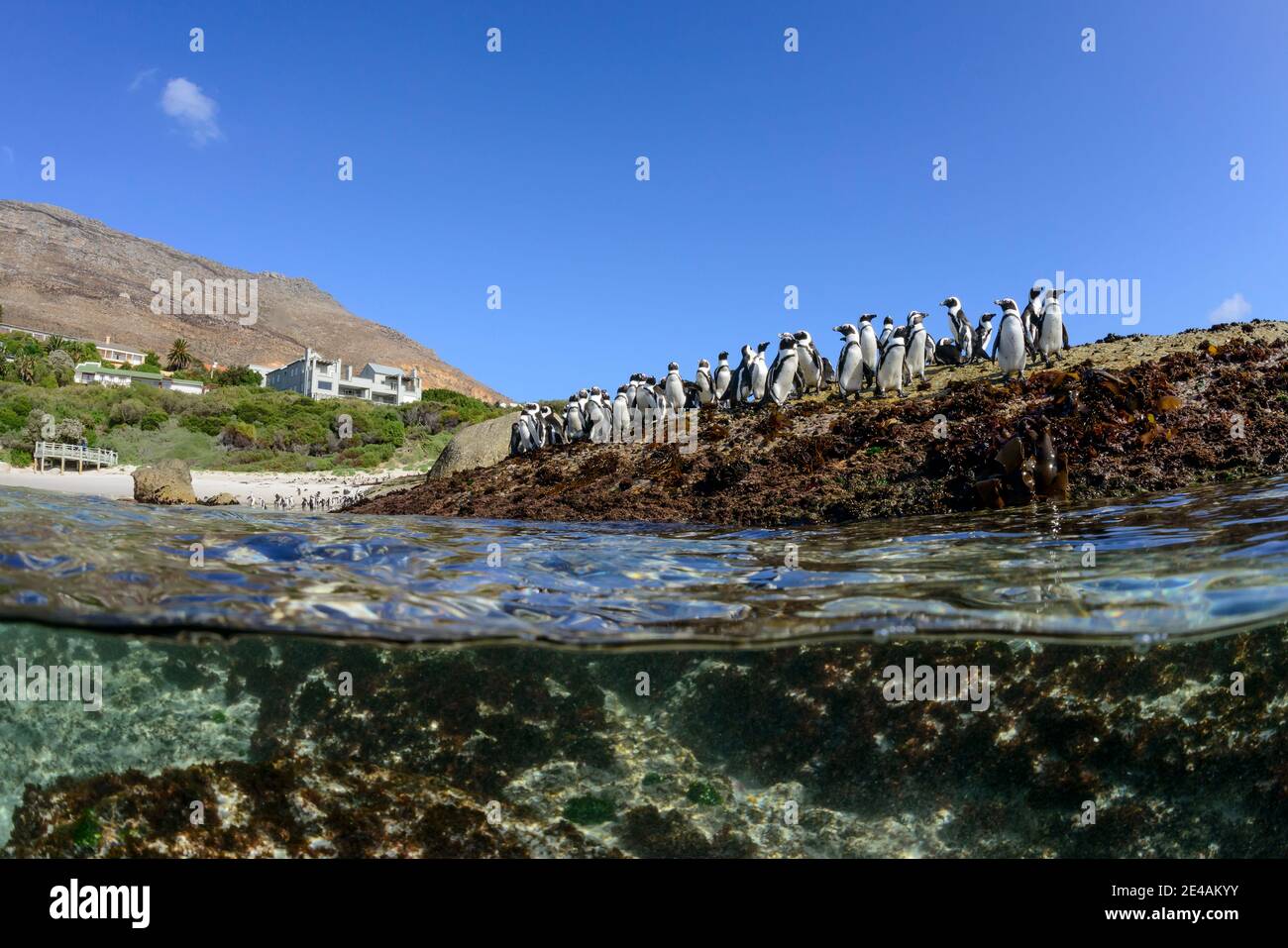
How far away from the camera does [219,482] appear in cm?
2505

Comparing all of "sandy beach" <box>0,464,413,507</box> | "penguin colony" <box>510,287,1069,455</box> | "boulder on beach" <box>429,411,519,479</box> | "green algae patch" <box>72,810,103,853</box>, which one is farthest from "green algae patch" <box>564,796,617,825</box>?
"boulder on beach" <box>429,411,519,479</box>

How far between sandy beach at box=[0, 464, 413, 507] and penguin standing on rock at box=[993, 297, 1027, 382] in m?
16.4

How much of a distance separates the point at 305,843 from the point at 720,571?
3.30 metres

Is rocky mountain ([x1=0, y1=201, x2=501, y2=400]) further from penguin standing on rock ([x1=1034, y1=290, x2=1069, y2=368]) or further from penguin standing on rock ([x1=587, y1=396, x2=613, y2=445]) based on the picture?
penguin standing on rock ([x1=1034, y1=290, x2=1069, y2=368])

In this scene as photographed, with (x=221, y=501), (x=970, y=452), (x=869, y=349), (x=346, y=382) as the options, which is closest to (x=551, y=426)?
(x=221, y=501)

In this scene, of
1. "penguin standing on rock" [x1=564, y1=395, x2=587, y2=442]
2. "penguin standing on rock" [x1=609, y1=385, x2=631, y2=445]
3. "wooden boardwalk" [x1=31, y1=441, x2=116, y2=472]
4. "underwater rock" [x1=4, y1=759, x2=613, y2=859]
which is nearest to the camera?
"underwater rock" [x1=4, y1=759, x2=613, y2=859]

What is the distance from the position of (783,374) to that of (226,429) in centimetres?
3025

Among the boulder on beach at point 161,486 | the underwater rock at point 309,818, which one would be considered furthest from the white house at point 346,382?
the underwater rock at point 309,818

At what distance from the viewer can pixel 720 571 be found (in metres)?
5.96

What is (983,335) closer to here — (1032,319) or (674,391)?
(1032,319)

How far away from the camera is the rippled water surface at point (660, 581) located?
4.50 metres

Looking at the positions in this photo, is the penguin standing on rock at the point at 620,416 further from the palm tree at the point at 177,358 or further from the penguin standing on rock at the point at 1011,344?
the palm tree at the point at 177,358

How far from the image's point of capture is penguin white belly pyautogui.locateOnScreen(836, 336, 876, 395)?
17.0 m
